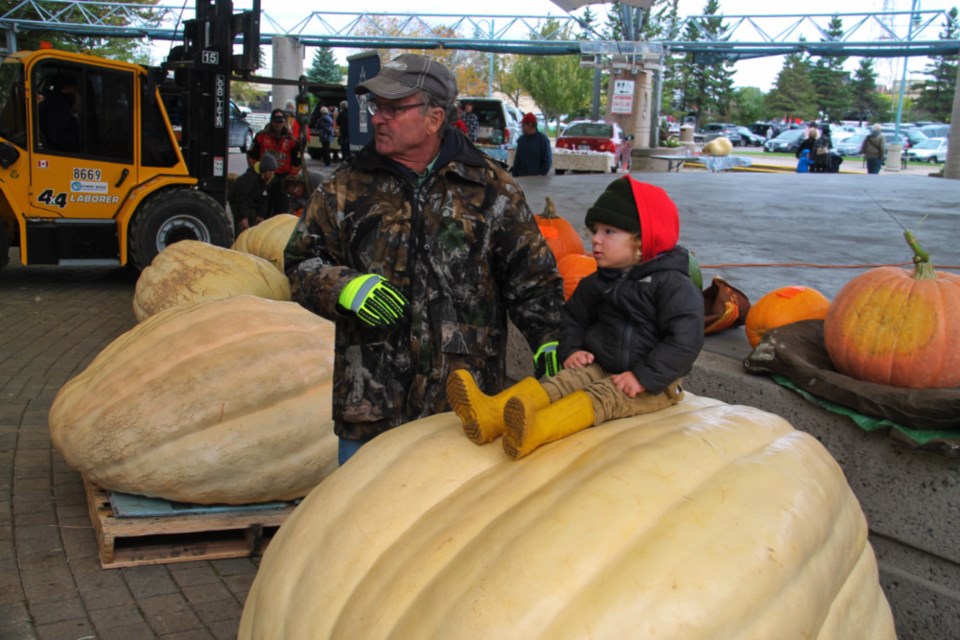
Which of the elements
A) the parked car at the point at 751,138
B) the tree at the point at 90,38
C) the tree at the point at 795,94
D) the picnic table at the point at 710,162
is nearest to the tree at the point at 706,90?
the tree at the point at 795,94

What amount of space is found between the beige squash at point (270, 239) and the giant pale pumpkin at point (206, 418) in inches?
152

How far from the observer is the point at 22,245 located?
32.4 ft

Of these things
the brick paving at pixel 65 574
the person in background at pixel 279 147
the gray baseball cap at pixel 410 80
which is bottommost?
the brick paving at pixel 65 574

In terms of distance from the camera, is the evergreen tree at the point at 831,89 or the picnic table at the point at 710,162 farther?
the evergreen tree at the point at 831,89

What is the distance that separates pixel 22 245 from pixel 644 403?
353 inches

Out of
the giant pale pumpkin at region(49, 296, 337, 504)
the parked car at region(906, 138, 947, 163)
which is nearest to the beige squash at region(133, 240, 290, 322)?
the giant pale pumpkin at region(49, 296, 337, 504)

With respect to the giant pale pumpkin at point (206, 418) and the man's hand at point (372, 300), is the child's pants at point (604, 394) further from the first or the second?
the giant pale pumpkin at point (206, 418)

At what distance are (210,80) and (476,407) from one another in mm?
9799

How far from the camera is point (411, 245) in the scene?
312cm

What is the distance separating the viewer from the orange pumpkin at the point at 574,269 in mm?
5008

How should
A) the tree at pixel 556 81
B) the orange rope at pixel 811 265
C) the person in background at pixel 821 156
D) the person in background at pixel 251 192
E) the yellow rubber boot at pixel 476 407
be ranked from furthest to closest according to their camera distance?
the tree at pixel 556 81, the person in background at pixel 821 156, the person in background at pixel 251 192, the orange rope at pixel 811 265, the yellow rubber boot at pixel 476 407

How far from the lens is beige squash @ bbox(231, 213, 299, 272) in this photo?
8.36m

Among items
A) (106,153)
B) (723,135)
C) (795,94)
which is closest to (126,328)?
(106,153)

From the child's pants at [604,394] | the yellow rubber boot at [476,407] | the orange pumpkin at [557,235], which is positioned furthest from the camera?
the orange pumpkin at [557,235]
